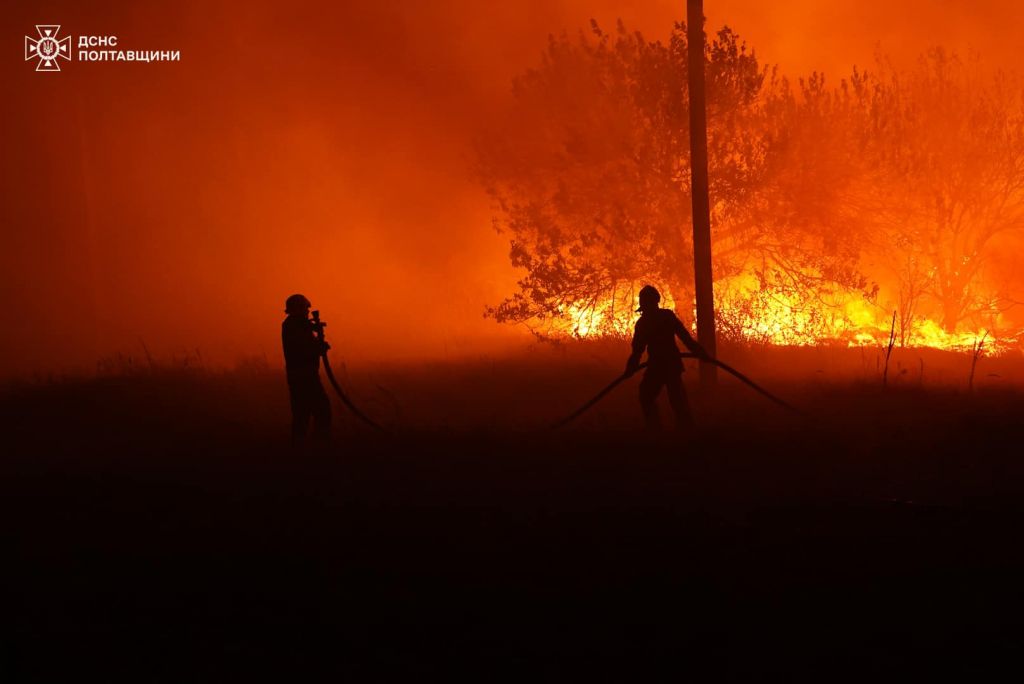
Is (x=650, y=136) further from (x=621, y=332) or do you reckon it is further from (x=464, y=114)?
(x=464, y=114)

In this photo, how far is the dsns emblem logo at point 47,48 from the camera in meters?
46.0

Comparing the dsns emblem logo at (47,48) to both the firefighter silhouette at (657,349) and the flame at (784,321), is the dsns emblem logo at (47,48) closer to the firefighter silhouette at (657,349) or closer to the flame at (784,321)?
the flame at (784,321)

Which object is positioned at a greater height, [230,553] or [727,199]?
[727,199]

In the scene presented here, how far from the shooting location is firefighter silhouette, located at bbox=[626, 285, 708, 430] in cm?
1034

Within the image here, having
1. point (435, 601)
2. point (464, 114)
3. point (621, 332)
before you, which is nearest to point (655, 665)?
point (435, 601)

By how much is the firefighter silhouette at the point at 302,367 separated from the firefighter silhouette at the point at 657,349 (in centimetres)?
332

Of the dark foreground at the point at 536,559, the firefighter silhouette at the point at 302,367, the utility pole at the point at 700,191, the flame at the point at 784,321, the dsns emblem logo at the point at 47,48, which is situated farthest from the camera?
the dsns emblem logo at the point at 47,48

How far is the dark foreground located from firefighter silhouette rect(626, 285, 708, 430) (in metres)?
0.51

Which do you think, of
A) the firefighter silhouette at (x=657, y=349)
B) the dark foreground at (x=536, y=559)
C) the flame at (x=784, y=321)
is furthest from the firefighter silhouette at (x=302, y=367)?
the flame at (x=784, y=321)

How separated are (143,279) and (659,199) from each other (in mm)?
35708

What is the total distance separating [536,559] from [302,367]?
530 cm

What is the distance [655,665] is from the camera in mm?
4430

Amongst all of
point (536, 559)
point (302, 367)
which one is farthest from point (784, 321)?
point (536, 559)

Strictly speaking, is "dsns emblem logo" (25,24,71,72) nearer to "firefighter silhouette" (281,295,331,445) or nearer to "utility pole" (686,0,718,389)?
"utility pole" (686,0,718,389)
